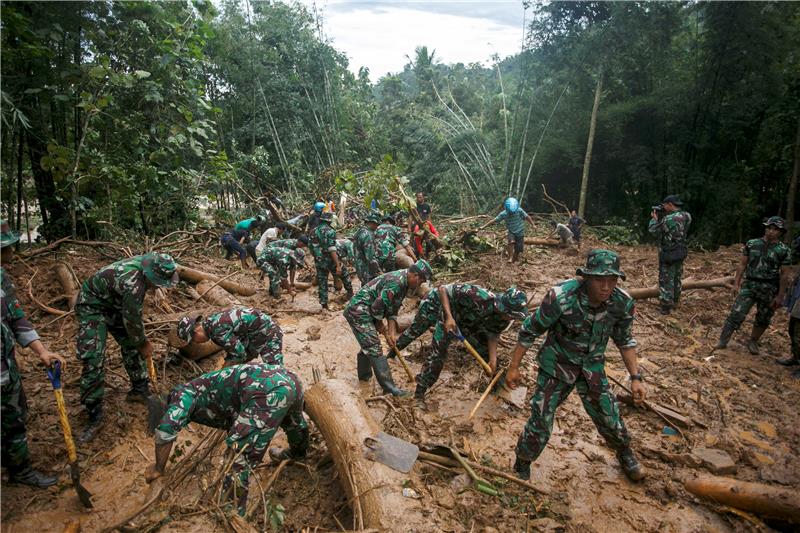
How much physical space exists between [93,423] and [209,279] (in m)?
3.48

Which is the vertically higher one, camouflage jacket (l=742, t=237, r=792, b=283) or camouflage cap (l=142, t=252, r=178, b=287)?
camouflage cap (l=142, t=252, r=178, b=287)

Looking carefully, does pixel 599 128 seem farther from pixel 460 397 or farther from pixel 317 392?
pixel 317 392

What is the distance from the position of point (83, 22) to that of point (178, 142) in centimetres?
212

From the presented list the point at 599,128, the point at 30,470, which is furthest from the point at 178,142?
the point at 599,128

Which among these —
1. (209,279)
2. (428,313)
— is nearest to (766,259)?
(428,313)

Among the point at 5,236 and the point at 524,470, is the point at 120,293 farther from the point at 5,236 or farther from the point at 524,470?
the point at 524,470

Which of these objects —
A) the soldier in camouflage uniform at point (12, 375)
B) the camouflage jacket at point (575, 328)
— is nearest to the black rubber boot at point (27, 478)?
the soldier in camouflage uniform at point (12, 375)

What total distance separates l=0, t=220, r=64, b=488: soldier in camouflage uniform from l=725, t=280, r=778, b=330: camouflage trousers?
7193 mm

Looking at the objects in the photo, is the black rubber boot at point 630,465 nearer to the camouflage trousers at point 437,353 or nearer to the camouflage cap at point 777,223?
the camouflage trousers at point 437,353

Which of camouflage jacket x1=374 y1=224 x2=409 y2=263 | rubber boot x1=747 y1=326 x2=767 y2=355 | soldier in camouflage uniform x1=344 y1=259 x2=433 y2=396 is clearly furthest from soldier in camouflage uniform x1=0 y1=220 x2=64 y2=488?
rubber boot x1=747 y1=326 x2=767 y2=355

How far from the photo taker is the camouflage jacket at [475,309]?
4305 mm

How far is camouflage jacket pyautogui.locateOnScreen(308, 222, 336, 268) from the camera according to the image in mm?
7281

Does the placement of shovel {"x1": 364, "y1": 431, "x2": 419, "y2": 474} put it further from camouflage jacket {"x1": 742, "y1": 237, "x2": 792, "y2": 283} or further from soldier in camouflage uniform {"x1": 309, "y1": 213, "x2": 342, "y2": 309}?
camouflage jacket {"x1": 742, "y1": 237, "x2": 792, "y2": 283}

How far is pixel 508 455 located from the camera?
3729 mm
